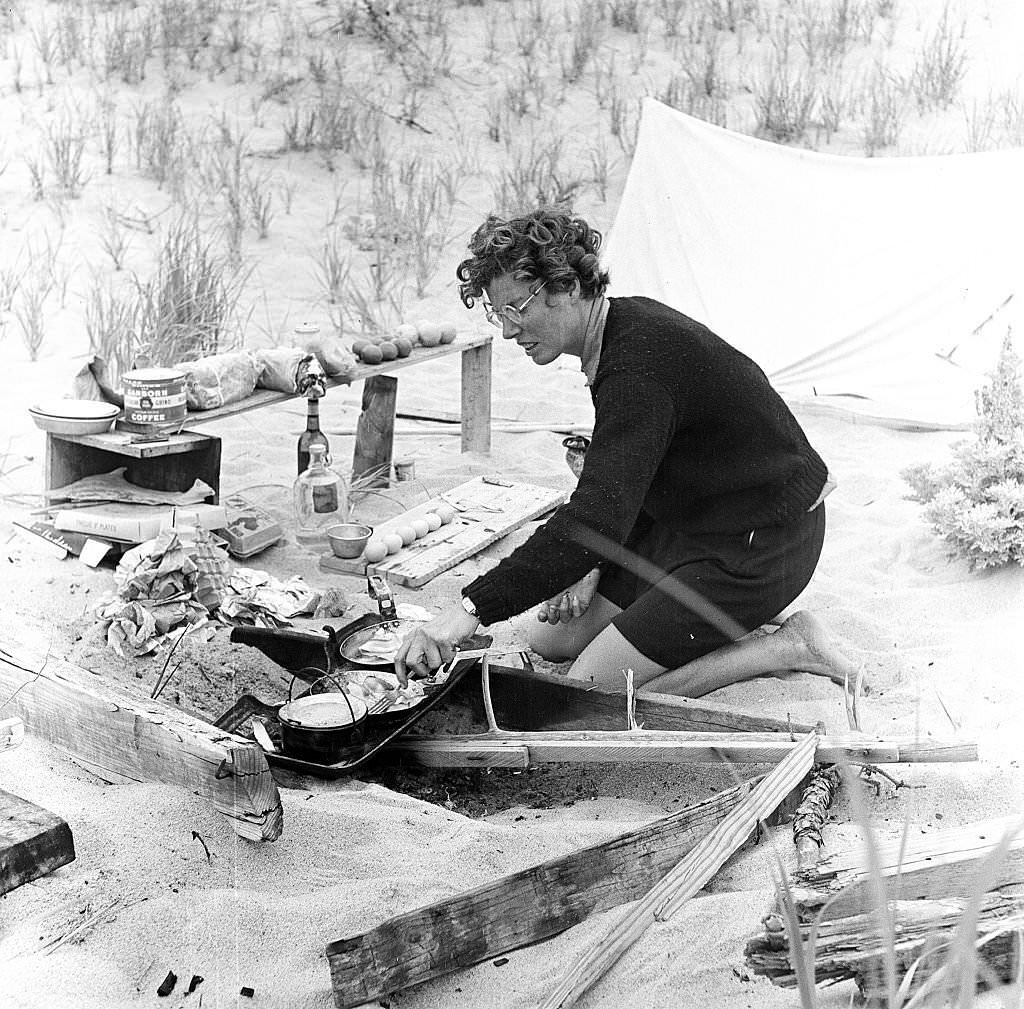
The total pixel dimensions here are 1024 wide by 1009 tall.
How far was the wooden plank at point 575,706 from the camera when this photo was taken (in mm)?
3014

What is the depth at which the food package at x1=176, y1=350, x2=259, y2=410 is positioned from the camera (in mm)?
4438

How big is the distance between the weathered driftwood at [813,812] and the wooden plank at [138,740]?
3.32ft

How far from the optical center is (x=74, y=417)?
4.25 meters

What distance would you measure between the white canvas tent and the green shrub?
154cm

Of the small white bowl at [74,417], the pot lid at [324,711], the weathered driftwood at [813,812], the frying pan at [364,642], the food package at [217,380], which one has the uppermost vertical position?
the food package at [217,380]

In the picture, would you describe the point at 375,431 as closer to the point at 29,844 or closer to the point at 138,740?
the point at 138,740

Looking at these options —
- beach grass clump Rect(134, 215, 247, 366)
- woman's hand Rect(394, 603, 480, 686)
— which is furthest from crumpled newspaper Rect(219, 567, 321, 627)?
beach grass clump Rect(134, 215, 247, 366)

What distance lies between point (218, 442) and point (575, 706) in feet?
6.35

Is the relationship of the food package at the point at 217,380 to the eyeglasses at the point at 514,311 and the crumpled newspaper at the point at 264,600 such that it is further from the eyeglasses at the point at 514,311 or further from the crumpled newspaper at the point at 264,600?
the eyeglasses at the point at 514,311

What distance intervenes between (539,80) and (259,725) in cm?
855

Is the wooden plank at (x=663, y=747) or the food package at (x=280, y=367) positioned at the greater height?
the food package at (x=280, y=367)

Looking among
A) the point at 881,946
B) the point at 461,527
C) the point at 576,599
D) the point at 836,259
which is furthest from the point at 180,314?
the point at 881,946

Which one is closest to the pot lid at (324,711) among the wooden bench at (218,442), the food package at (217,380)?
the wooden bench at (218,442)

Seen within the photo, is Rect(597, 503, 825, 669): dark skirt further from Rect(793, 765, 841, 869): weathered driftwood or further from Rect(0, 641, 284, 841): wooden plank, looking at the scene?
Rect(0, 641, 284, 841): wooden plank
